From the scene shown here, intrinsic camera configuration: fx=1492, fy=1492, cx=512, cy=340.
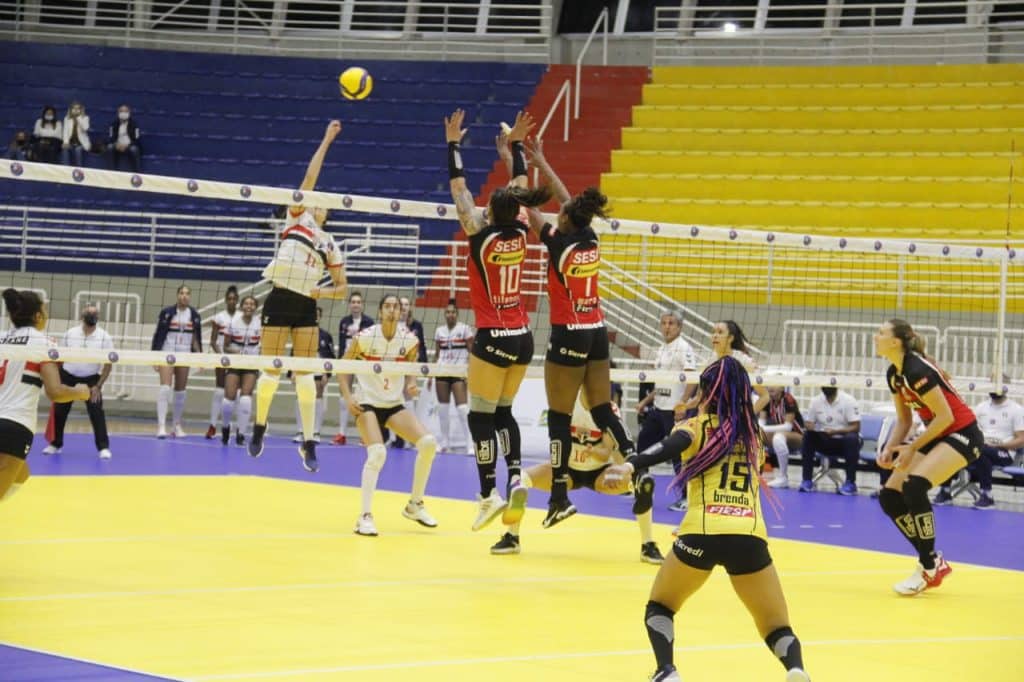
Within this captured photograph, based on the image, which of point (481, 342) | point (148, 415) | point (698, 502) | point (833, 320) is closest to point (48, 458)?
point (148, 415)

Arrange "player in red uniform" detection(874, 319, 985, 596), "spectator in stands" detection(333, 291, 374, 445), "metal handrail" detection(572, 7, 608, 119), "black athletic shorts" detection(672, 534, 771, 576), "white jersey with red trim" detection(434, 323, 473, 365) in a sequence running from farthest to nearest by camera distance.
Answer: "metal handrail" detection(572, 7, 608, 119) → "white jersey with red trim" detection(434, 323, 473, 365) → "spectator in stands" detection(333, 291, 374, 445) → "player in red uniform" detection(874, 319, 985, 596) → "black athletic shorts" detection(672, 534, 771, 576)

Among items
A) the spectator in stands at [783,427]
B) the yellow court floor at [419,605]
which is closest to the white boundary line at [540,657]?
the yellow court floor at [419,605]

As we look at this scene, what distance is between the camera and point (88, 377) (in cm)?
1806

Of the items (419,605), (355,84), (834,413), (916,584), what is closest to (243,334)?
(834,413)

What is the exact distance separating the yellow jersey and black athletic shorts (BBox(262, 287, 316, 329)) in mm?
5742

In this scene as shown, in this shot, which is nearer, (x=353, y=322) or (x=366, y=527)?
(x=366, y=527)

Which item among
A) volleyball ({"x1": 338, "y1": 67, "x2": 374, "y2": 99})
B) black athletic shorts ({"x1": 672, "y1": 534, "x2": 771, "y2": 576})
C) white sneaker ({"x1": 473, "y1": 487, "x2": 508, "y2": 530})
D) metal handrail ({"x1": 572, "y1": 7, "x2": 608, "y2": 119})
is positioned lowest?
white sneaker ({"x1": 473, "y1": 487, "x2": 508, "y2": 530})

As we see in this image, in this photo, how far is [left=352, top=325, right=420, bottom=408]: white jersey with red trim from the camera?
456 inches

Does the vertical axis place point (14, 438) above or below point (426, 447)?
above

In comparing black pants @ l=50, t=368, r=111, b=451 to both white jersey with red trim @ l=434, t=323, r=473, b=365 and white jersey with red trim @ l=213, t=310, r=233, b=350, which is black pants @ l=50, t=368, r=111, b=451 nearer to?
white jersey with red trim @ l=213, t=310, r=233, b=350

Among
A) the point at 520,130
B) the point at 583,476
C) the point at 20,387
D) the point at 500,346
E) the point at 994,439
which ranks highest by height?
the point at 520,130

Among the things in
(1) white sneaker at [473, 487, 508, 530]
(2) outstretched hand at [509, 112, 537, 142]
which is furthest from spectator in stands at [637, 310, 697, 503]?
(2) outstretched hand at [509, 112, 537, 142]

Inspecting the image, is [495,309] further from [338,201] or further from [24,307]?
[24,307]

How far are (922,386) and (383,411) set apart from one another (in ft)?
13.8
